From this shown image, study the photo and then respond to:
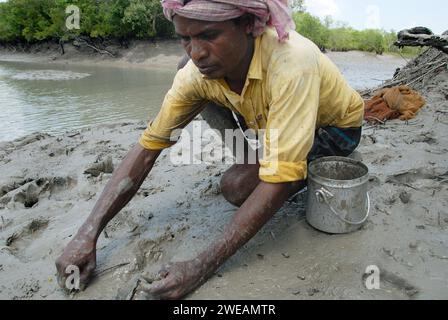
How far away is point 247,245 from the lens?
6.72 feet

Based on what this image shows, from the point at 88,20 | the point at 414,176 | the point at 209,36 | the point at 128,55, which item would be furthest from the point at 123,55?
the point at 209,36

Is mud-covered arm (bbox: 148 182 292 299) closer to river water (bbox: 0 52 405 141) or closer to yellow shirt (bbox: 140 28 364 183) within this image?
yellow shirt (bbox: 140 28 364 183)

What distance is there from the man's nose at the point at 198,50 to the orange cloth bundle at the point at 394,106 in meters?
3.47

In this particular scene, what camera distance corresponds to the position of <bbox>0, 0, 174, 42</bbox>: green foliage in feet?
78.4

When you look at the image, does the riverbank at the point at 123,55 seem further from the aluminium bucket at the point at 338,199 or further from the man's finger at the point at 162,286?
the man's finger at the point at 162,286

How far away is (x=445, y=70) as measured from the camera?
237 inches

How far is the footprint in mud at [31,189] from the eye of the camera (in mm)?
3209

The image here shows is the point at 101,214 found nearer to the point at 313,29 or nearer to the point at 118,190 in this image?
the point at 118,190

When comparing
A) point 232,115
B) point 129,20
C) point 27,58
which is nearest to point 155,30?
point 129,20

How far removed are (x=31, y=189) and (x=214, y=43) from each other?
250cm

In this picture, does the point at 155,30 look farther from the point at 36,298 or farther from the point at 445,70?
the point at 36,298

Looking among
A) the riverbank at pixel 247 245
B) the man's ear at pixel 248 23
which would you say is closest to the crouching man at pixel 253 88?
the man's ear at pixel 248 23

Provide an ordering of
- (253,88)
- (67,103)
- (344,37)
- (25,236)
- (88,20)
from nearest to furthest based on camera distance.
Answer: (253,88) < (25,236) < (67,103) < (344,37) < (88,20)

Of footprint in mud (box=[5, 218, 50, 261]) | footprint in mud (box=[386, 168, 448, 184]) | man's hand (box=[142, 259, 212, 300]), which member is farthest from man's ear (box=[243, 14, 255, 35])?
footprint in mud (box=[5, 218, 50, 261])
